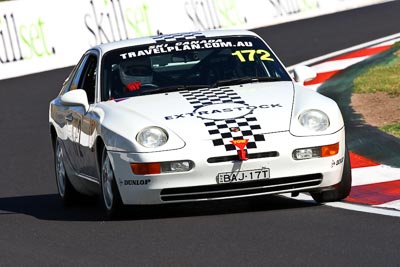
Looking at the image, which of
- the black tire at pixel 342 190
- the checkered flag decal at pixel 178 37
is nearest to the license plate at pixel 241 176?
Answer: the black tire at pixel 342 190

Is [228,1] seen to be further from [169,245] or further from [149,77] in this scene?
[169,245]

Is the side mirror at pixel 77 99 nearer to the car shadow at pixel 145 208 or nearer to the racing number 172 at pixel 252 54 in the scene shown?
the car shadow at pixel 145 208

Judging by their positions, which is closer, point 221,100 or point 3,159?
point 221,100

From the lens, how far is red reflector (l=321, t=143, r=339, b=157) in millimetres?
8945

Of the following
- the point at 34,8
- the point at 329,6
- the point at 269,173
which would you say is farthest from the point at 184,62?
the point at 329,6

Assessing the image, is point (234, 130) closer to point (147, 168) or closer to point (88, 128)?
point (147, 168)

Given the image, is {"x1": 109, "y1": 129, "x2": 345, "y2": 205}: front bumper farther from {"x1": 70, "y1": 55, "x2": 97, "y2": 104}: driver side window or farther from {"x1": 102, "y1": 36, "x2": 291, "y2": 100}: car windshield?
{"x1": 70, "y1": 55, "x2": 97, "y2": 104}: driver side window

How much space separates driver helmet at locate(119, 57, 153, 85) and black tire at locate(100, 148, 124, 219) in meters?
0.91

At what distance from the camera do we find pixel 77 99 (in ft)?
32.8

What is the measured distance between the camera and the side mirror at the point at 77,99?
393 inches

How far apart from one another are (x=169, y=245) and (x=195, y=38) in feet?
9.73

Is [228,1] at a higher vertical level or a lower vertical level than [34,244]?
lower

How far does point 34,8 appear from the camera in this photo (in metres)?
23.5

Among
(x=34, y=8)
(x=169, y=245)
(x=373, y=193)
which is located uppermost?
(x=169, y=245)
